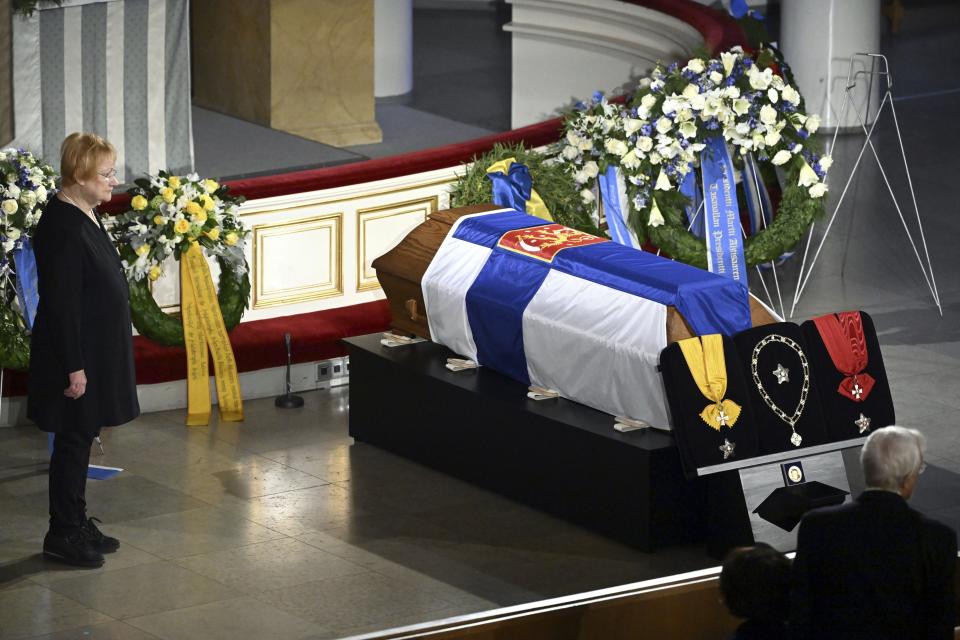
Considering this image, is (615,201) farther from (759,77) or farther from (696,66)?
(759,77)

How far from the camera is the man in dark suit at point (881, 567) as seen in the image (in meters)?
3.65

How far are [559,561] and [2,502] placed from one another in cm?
216

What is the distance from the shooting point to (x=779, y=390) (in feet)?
20.0

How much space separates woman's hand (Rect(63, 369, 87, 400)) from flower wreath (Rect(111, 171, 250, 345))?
69.3 inches

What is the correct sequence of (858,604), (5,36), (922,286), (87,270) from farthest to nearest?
(5,36)
(922,286)
(87,270)
(858,604)

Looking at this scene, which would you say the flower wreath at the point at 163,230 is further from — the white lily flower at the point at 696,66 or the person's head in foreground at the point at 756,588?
the person's head in foreground at the point at 756,588

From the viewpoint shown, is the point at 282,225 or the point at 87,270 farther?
the point at 282,225

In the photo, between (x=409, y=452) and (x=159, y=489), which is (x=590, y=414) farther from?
(x=159, y=489)

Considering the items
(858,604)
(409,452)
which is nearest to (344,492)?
(409,452)

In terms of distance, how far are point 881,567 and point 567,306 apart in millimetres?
2942

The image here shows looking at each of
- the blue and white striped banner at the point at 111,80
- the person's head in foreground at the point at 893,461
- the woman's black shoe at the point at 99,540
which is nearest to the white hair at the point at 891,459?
the person's head in foreground at the point at 893,461

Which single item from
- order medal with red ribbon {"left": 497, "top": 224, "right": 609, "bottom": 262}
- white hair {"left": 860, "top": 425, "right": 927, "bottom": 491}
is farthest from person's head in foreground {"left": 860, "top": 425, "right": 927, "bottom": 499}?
order medal with red ribbon {"left": 497, "top": 224, "right": 609, "bottom": 262}

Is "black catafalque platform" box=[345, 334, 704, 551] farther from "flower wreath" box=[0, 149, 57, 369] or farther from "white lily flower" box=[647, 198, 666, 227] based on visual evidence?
"white lily flower" box=[647, 198, 666, 227]

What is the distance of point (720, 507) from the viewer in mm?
6047
